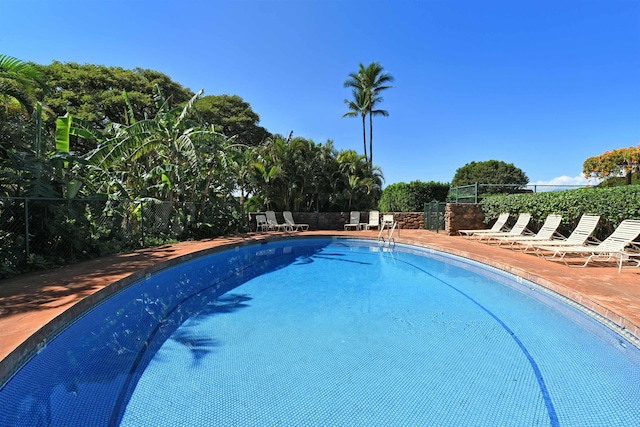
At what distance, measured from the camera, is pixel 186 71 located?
55.5 feet

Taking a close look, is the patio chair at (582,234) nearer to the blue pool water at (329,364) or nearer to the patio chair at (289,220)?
the blue pool water at (329,364)

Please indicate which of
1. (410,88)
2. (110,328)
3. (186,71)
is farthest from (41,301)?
(410,88)

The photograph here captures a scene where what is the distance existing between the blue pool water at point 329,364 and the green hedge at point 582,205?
4.73 meters

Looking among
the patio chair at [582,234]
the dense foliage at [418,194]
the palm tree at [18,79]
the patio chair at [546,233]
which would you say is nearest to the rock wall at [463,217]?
the patio chair at [546,233]

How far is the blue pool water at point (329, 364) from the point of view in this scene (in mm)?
2588

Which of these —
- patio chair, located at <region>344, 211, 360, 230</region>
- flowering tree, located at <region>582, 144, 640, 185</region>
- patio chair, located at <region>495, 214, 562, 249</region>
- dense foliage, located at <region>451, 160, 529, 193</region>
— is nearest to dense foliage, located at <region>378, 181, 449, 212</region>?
patio chair, located at <region>344, 211, 360, 230</region>

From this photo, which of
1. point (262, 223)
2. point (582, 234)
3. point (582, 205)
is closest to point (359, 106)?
point (262, 223)

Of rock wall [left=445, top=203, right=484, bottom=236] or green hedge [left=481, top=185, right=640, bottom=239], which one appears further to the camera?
rock wall [left=445, top=203, right=484, bottom=236]

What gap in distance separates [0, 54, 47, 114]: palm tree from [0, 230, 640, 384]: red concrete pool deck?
398cm

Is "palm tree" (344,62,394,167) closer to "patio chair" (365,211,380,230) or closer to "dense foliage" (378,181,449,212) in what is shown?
"dense foliage" (378,181,449,212)

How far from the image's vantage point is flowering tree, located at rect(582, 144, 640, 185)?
85.7ft

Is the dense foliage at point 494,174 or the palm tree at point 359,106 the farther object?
the dense foliage at point 494,174

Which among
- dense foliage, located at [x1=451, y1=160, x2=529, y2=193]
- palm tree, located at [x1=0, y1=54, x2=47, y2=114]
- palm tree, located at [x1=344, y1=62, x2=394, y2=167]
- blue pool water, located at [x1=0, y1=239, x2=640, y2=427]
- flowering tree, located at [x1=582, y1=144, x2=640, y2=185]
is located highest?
palm tree, located at [x1=344, y1=62, x2=394, y2=167]

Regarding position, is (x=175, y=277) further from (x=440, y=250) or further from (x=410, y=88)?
(x=410, y=88)
